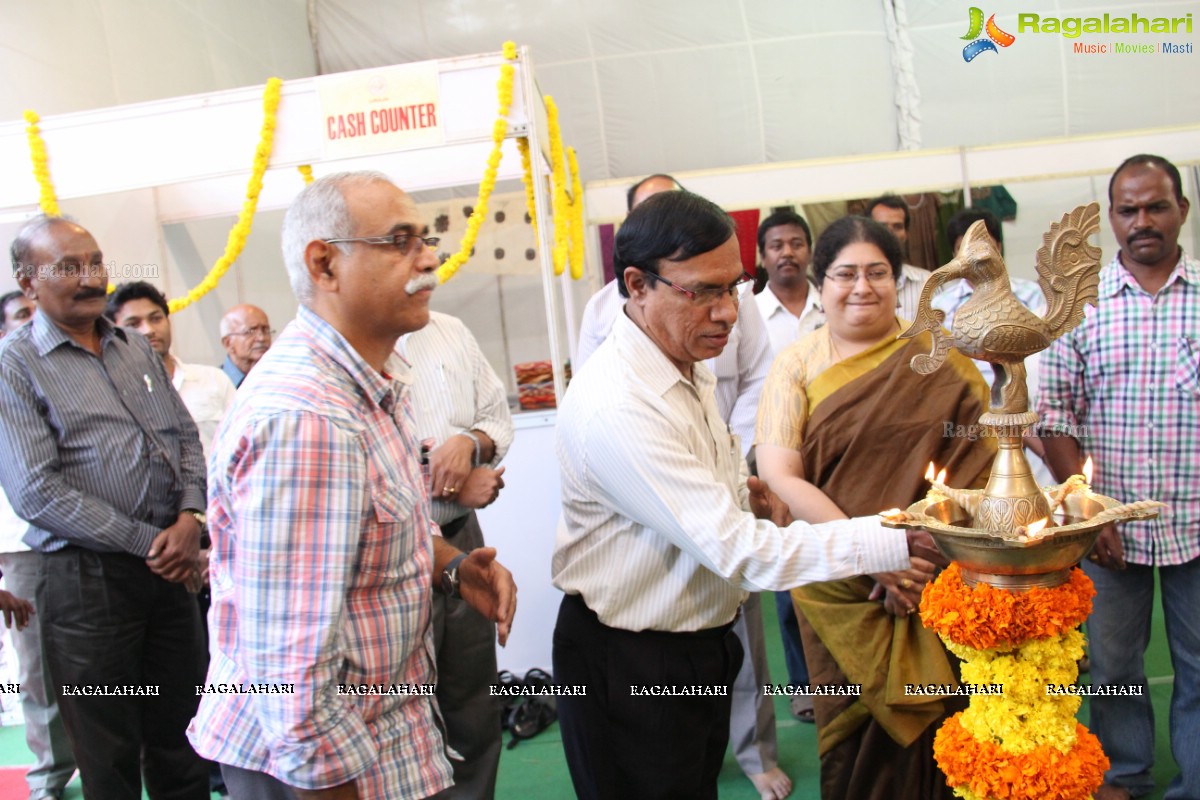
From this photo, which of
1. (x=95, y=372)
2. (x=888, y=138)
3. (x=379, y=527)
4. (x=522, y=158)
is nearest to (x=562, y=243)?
(x=522, y=158)

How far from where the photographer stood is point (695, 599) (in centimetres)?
178

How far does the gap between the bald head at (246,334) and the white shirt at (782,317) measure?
226cm

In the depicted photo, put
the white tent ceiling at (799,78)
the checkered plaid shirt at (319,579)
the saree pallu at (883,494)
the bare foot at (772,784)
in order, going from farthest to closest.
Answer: the white tent ceiling at (799,78) < the bare foot at (772,784) < the saree pallu at (883,494) < the checkered plaid shirt at (319,579)

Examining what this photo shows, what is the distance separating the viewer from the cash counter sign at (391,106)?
3.81 metres

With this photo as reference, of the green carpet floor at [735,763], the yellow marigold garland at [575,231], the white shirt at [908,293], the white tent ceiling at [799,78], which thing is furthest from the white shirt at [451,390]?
the white tent ceiling at [799,78]

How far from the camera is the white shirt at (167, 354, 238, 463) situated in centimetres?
377

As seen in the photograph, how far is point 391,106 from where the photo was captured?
383cm

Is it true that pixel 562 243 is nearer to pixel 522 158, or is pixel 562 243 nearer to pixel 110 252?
pixel 522 158

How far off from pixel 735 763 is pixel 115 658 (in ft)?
6.86

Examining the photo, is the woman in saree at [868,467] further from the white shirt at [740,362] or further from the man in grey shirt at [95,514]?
the man in grey shirt at [95,514]

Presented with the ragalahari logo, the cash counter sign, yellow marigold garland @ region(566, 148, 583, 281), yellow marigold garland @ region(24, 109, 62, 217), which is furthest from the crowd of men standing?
the ragalahari logo

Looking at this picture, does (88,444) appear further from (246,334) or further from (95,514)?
(246,334)

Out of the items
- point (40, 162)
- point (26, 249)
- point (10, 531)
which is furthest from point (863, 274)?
point (40, 162)

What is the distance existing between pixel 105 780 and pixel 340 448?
74.0 inches
